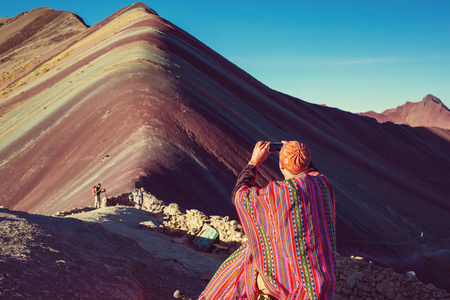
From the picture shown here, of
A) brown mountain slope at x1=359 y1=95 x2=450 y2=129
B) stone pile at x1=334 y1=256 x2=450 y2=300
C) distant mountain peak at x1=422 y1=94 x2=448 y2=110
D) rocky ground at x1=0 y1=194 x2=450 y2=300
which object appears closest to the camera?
rocky ground at x1=0 y1=194 x2=450 y2=300

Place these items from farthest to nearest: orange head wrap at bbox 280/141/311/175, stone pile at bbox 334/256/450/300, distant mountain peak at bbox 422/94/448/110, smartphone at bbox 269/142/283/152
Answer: distant mountain peak at bbox 422/94/448/110, stone pile at bbox 334/256/450/300, smartphone at bbox 269/142/283/152, orange head wrap at bbox 280/141/311/175

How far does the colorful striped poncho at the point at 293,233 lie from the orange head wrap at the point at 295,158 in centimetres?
8

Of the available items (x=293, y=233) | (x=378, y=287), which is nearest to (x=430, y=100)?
(x=378, y=287)

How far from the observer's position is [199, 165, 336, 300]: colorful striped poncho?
277 cm

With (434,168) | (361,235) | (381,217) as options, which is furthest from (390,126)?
(361,235)

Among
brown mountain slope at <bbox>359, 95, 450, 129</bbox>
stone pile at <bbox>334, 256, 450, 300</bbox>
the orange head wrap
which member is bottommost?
stone pile at <bbox>334, 256, 450, 300</bbox>

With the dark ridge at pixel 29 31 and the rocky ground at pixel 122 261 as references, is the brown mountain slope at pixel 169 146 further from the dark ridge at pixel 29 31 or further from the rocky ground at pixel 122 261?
the dark ridge at pixel 29 31

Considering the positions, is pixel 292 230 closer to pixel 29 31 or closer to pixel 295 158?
pixel 295 158

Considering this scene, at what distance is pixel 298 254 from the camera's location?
2801 mm

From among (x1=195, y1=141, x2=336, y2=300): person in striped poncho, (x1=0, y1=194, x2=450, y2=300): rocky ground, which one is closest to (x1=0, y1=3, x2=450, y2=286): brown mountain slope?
(x1=0, y1=194, x2=450, y2=300): rocky ground

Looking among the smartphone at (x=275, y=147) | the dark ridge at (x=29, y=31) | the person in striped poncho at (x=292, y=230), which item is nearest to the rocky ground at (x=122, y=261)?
the person in striped poncho at (x=292, y=230)

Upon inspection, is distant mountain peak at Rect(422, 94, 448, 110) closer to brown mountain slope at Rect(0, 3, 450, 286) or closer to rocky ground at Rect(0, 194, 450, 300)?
brown mountain slope at Rect(0, 3, 450, 286)

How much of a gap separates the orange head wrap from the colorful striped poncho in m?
0.08

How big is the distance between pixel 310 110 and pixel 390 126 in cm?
1386
